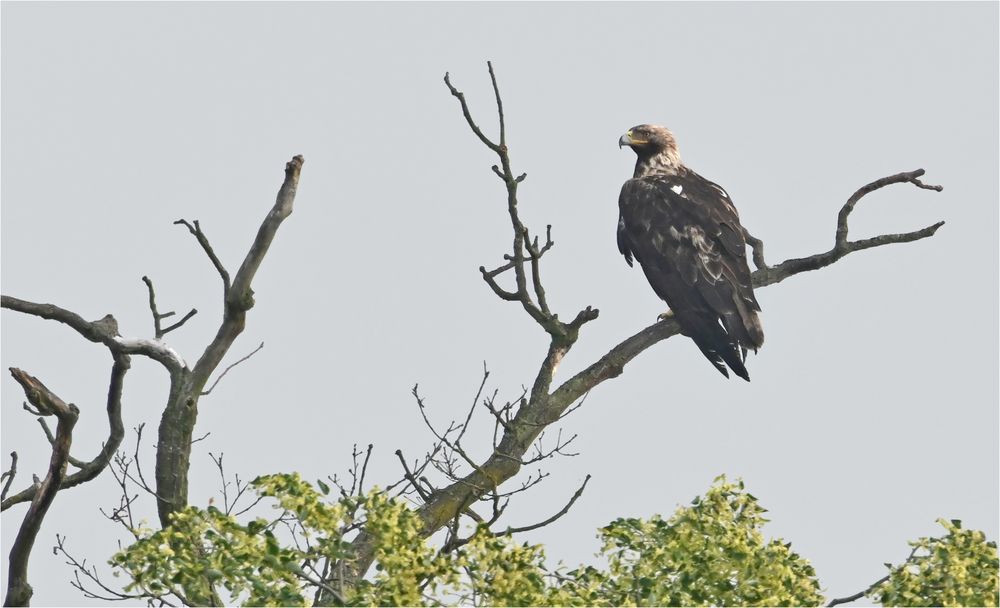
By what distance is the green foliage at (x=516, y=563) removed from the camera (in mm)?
7641

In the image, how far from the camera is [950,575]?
841 centimetres

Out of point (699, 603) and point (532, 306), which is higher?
point (532, 306)

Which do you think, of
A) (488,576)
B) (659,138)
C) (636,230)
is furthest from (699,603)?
(659,138)

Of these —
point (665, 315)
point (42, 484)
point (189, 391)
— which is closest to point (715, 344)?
point (665, 315)

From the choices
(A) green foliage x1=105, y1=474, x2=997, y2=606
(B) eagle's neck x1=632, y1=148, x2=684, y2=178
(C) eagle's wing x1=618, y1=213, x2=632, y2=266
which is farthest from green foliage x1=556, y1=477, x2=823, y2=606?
(B) eagle's neck x1=632, y1=148, x2=684, y2=178

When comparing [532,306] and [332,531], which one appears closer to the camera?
[332,531]

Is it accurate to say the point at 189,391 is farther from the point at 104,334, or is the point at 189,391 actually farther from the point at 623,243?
the point at 623,243

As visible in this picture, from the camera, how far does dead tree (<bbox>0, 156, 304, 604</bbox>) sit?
10180mm

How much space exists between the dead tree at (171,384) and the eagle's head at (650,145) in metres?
7.36

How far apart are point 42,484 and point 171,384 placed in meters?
1.14

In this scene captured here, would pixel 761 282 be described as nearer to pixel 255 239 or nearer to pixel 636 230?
pixel 636 230

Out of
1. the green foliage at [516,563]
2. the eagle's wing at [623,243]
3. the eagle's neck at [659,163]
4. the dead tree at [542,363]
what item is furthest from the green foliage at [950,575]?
the eagle's neck at [659,163]

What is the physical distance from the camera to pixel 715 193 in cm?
1550

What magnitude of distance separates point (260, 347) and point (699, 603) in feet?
13.3
